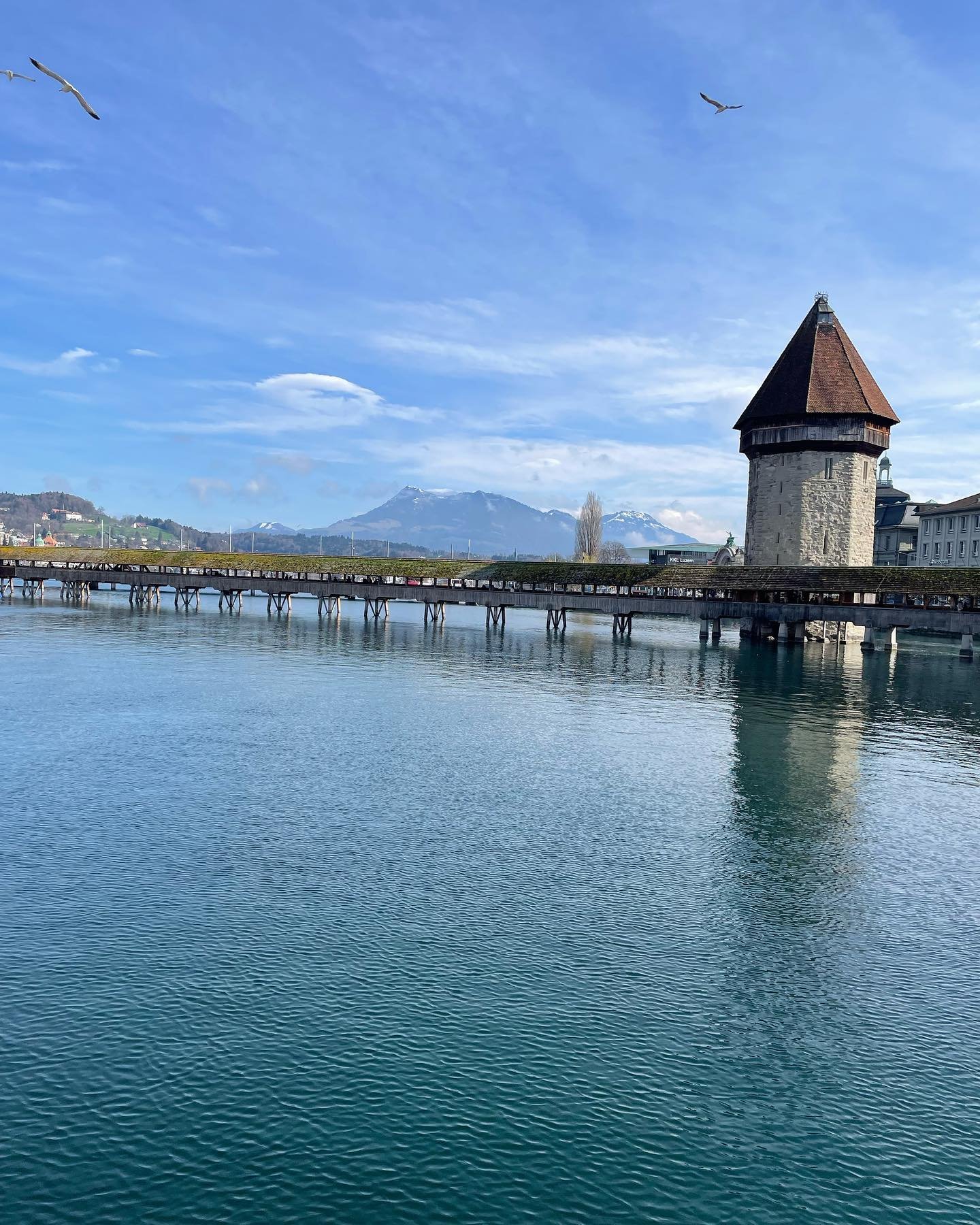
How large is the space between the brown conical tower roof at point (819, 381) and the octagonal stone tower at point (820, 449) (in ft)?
0.21

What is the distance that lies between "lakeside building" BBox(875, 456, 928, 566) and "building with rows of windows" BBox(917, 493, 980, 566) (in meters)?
2.42

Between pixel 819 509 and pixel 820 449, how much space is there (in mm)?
3924

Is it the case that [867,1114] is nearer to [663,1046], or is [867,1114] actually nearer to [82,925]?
[663,1046]

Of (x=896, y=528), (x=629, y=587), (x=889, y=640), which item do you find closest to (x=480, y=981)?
(x=889, y=640)

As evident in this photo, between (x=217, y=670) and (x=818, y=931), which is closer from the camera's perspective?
(x=818, y=931)

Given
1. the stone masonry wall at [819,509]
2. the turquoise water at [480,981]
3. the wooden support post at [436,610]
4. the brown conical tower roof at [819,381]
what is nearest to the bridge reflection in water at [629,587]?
the wooden support post at [436,610]

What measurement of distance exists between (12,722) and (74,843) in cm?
1131

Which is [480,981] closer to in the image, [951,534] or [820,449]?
[820,449]

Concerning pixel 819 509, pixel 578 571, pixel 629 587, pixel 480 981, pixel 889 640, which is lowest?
pixel 480 981

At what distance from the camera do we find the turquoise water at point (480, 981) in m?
7.37

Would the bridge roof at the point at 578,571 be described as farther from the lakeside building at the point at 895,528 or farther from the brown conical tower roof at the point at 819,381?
the lakeside building at the point at 895,528

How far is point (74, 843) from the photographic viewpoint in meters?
14.4

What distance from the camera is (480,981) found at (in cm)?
1044

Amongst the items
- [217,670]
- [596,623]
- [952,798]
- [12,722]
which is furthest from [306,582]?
[952,798]
